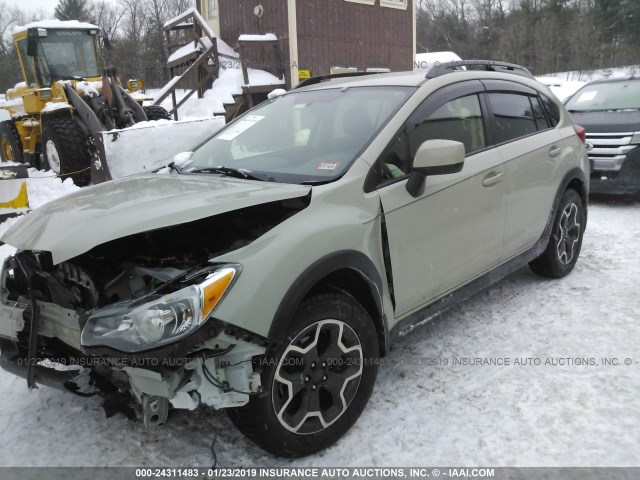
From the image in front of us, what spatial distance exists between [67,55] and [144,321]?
11.4m

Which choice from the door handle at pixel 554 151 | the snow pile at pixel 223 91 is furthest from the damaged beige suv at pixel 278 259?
the snow pile at pixel 223 91

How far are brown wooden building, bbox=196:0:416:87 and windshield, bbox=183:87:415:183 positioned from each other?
38.4 ft

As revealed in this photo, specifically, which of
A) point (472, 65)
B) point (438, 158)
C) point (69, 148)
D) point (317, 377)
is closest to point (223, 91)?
point (69, 148)

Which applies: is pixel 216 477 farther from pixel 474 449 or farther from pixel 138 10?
pixel 138 10

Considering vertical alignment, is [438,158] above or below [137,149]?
above

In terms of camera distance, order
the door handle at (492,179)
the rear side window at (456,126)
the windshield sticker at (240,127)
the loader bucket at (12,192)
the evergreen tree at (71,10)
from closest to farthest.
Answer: the rear side window at (456,126), the door handle at (492,179), the windshield sticker at (240,127), the loader bucket at (12,192), the evergreen tree at (71,10)

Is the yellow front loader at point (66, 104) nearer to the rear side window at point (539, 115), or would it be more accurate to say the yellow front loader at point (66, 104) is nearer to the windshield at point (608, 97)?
the rear side window at point (539, 115)

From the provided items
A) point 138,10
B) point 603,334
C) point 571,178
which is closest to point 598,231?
point 571,178

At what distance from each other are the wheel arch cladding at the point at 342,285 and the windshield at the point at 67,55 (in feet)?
35.5

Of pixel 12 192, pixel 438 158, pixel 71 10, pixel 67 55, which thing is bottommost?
Answer: pixel 12 192

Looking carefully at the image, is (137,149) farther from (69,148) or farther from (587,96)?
(587,96)

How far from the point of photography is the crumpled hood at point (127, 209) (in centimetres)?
223

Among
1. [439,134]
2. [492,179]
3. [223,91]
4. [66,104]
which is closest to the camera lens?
[439,134]

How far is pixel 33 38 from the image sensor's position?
11000 millimetres
